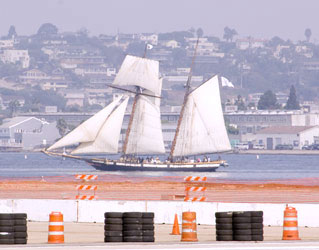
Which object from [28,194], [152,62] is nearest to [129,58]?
[152,62]

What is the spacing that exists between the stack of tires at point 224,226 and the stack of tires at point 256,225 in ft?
1.60

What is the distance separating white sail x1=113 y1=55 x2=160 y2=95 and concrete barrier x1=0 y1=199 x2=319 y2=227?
9690 centimetres

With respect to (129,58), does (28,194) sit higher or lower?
lower

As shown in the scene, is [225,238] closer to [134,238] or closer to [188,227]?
[188,227]

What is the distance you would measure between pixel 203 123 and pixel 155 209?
88.3m

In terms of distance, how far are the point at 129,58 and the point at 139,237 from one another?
107064mm

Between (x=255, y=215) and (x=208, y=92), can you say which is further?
(x=208, y=92)

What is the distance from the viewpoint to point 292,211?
27.0 meters

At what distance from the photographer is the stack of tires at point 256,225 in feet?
87.5

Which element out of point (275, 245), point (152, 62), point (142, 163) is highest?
point (152, 62)

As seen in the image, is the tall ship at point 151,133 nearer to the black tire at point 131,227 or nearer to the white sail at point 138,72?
the white sail at point 138,72

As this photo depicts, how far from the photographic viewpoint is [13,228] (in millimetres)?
26453

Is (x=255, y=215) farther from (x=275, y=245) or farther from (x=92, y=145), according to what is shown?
(x=92, y=145)

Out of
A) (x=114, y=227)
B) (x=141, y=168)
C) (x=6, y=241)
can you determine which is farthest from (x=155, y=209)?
(x=141, y=168)
